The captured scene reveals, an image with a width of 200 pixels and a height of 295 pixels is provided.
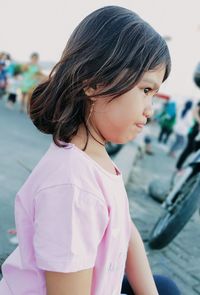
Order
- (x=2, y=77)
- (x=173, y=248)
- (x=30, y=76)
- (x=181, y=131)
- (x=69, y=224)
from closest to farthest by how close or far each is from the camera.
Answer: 1. (x=69, y=224)
2. (x=173, y=248)
3. (x=181, y=131)
4. (x=30, y=76)
5. (x=2, y=77)

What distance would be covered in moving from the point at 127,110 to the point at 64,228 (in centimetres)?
36

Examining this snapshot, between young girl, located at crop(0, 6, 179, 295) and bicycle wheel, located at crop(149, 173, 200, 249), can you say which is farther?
bicycle wheel, located at crop(149, 173, 200, 249)

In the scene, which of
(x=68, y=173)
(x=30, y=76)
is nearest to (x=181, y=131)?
(x=30, y=76)

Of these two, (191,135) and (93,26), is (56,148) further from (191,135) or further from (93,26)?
(191,135)

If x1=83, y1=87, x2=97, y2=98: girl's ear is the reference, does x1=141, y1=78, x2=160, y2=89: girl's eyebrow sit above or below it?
above

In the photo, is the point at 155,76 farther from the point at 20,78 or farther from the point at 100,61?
the point at 20,78

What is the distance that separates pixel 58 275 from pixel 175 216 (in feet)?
6.08

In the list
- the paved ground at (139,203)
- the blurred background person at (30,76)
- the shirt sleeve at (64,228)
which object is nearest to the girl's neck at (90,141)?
the shirt sleeve at (64,228)

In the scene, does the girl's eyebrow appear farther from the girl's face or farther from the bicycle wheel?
the bicycle wheel

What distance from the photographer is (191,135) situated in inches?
259

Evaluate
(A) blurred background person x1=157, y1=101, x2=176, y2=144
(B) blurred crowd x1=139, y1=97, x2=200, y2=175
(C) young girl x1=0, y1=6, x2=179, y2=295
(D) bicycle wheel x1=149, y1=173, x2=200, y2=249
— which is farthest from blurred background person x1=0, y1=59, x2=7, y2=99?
(C) young girl x1=0, y1=6, x2=179, y2=295

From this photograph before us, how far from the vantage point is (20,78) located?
11.3 m

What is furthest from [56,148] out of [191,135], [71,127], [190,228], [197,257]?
[191,135]

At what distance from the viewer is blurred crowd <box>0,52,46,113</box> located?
33.9ft
